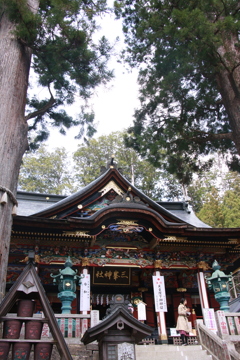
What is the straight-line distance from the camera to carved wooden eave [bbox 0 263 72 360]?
381cm

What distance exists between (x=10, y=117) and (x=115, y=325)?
13.6ft

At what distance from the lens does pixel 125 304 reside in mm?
4934

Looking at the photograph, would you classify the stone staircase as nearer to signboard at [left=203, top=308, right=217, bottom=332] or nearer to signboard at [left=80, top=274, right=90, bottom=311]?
signboard at [left=203, top=308, right=217, bottom=332]

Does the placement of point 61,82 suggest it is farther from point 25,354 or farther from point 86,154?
point 86,154

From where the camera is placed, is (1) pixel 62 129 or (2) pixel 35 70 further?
(1) pixel 62 129

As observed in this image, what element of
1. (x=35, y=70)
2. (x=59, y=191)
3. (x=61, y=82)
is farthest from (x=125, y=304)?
(x=59, y=191)

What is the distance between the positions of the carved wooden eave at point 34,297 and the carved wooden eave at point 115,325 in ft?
2.77

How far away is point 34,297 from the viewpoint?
4.15 meters

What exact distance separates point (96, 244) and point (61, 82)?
4.87m

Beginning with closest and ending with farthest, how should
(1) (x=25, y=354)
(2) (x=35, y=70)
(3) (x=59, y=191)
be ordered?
1. (1) (x=25, y=354)
2. (2) (x=35, y=70)
3. (3) (x=59, y=191)

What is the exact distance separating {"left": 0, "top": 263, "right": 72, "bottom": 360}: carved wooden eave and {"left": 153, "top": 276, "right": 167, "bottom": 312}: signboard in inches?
219

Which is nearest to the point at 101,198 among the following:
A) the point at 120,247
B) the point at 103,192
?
the point at 103,192

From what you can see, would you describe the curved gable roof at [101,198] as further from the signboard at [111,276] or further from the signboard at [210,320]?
the signboard at [210,320]

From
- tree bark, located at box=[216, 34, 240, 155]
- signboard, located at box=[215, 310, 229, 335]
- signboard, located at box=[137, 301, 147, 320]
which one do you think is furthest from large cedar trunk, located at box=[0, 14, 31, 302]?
signboard, located at box=[137, 301, 147, 320]
